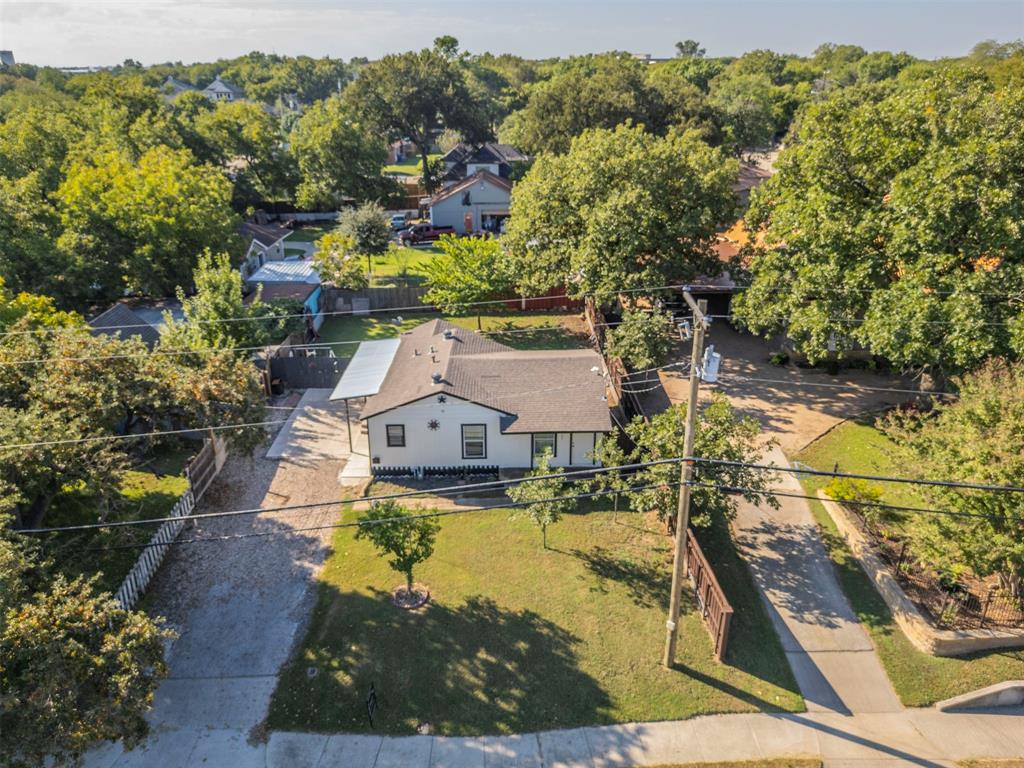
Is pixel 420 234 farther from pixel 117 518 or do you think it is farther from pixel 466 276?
pixel 117 518

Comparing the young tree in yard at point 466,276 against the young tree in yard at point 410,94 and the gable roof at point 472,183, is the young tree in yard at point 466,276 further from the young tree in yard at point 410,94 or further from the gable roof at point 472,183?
the young tree in yard at point 410,94

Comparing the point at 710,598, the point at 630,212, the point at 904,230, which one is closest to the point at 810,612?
the point at 710,598

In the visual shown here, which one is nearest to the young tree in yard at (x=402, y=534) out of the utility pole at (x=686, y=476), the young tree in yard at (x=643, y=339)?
the utility pole at (x=686, y=476)

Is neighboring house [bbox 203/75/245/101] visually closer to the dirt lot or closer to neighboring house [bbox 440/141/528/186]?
neighboring house [bbox 440/141/528/186]

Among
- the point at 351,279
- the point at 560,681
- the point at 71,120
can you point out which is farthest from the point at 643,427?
the point at 71,120

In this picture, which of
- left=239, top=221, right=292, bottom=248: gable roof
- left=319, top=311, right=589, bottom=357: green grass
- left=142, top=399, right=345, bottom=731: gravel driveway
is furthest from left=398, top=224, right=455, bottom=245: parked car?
left=142, top=399, right=345, bottom=731: gravel driveway

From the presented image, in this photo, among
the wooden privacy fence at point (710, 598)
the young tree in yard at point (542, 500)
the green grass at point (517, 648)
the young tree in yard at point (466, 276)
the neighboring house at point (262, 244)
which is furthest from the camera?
the neighboring house at point (262, 244)
